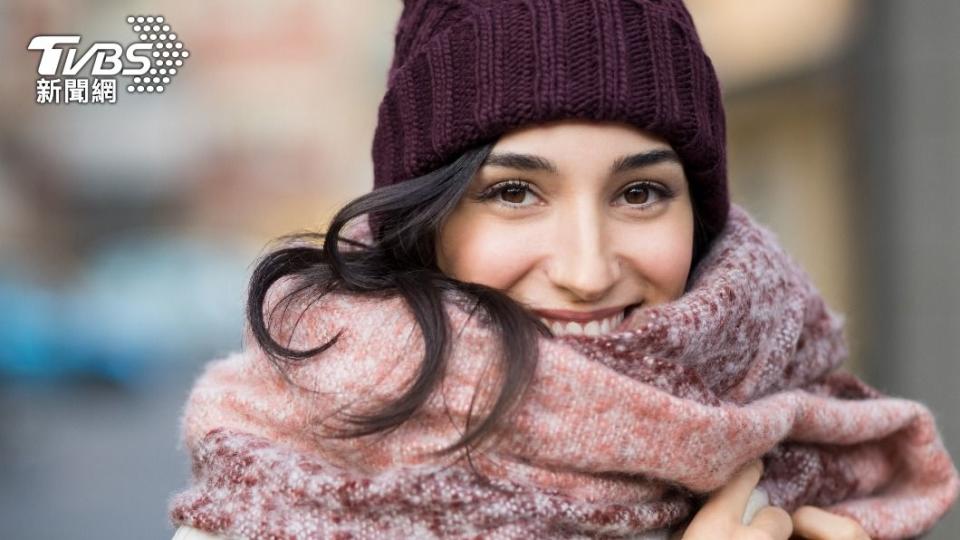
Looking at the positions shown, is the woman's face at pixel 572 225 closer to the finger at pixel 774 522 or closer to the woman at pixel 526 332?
the woman at pixel 526 332

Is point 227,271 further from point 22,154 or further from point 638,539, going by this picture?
point 638,539

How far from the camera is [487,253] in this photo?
6.51ft

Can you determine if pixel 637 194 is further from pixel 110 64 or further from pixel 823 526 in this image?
pixel 110 64

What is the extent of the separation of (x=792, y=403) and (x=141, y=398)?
35.1 feet

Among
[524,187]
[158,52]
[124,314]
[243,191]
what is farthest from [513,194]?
[124,314]

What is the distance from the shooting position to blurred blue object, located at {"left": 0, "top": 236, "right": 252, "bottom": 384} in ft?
38.2

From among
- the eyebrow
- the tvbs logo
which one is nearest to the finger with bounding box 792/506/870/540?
Result: the eyebrow

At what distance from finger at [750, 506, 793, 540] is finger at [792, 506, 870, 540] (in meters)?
0.06

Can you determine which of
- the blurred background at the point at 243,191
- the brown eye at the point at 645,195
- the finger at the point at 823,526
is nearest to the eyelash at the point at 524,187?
the brown eye at the point at 645,195

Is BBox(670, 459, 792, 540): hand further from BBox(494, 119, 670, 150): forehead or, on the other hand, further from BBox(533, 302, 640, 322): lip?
BBox(494, 119, 670, 150): forehead

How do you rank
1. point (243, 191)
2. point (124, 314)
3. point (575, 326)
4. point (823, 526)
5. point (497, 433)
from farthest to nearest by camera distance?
point (124, 314)
point (243, 191)
point (823, 526)
point (575, 326)
point (497, 433)

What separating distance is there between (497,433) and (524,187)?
1.27 ft

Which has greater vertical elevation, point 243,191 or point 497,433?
point 497,433

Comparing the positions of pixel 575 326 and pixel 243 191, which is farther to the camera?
pixel 243 191
